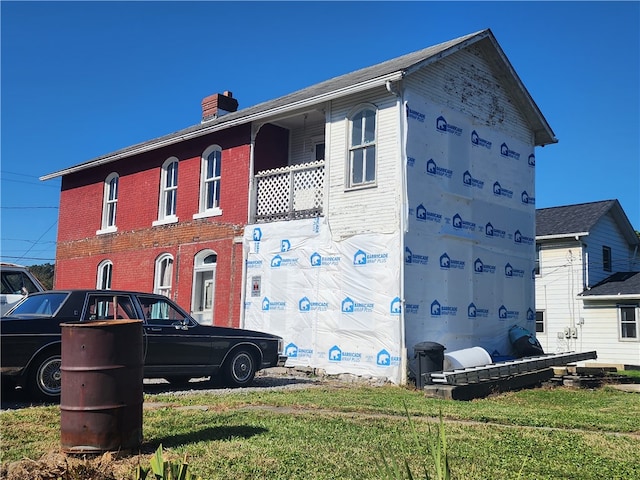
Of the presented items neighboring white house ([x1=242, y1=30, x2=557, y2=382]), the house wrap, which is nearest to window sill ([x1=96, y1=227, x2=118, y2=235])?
the house wrap

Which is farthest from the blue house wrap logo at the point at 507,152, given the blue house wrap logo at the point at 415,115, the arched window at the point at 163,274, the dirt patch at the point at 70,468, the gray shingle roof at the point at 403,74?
the dirt patch at the point at 70,468

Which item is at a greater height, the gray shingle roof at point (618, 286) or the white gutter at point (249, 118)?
the white gutter at point (249, 118)

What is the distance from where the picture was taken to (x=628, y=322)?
25688mm

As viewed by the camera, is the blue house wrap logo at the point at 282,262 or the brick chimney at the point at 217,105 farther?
the brick chimney at the point at 217,105

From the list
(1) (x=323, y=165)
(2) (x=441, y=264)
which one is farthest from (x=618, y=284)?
(1) (x=323, y=165)

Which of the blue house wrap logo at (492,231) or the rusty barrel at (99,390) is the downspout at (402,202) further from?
the rusty barrel at (99,390)

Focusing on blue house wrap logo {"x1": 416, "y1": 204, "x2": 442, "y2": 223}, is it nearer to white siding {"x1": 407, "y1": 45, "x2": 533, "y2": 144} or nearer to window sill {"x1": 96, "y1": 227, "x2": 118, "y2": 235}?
white siding {"x1": 407, "y1": 45, "x2": 533, "y2": 144}

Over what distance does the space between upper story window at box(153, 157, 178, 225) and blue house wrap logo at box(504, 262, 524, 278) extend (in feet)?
33.5

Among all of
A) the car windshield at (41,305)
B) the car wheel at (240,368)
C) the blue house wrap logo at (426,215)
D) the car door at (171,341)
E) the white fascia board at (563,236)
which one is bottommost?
the car wheel at (240,368)

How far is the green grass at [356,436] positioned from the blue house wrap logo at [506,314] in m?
6.82

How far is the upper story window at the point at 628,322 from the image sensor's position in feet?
83.6

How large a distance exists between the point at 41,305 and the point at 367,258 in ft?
22.7

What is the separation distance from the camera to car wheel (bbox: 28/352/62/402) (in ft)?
29.7

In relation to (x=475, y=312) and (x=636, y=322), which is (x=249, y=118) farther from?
(x=636, y=322)
